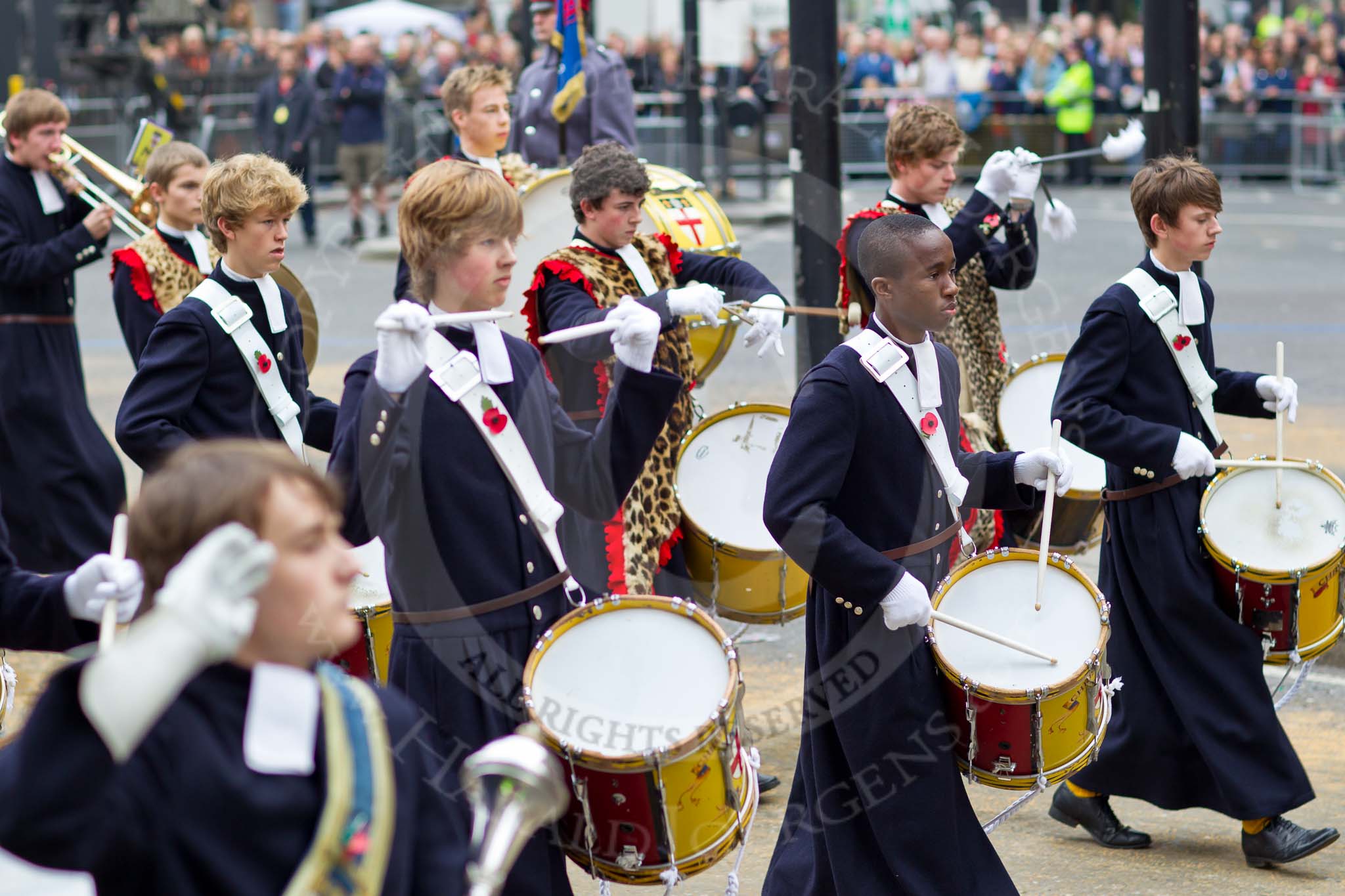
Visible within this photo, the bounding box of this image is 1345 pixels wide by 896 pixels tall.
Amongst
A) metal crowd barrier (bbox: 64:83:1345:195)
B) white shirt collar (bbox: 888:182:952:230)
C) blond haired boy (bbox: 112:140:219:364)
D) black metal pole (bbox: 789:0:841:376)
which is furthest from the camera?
metal crowd barrier (bbox: 64:83:1345:195)

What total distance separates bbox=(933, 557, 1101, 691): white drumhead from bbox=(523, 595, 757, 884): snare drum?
0.67 metres

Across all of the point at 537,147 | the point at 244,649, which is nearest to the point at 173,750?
the point at 244,649

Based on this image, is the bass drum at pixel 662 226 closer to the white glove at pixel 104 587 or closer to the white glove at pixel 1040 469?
the white glove at pixel 1040 469

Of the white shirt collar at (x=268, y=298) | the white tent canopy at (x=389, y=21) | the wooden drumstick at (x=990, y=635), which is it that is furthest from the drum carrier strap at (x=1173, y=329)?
the white tent canopy at (x=389, y=21)

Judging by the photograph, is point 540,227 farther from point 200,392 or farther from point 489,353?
point 489,353

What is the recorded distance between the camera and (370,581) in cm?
432

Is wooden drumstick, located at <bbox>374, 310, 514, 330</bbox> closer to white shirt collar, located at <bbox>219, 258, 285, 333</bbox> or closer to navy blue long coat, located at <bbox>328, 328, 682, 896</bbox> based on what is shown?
navy blue long coat, located at <bbox>328, 328, 682, 896</bbox>

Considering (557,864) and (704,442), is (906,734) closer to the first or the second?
(557,864)

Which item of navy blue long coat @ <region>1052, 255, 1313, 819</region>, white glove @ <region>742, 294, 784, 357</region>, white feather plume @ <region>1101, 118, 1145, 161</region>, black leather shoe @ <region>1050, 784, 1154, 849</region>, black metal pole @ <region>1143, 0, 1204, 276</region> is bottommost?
black leather shoe @ <region>1050, 784, 1154, 849</region>

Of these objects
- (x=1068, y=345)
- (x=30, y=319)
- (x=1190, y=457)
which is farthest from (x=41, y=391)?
(x=1068, y=345)

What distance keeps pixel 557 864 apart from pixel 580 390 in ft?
7.41

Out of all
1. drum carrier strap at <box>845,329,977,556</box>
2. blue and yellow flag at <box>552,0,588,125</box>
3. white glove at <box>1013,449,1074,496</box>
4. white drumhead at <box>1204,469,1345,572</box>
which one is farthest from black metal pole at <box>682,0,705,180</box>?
drum carrier strap at <box>845,329,977,556</box>

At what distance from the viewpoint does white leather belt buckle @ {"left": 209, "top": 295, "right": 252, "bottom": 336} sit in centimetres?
443

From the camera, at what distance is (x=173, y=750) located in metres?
2.14
